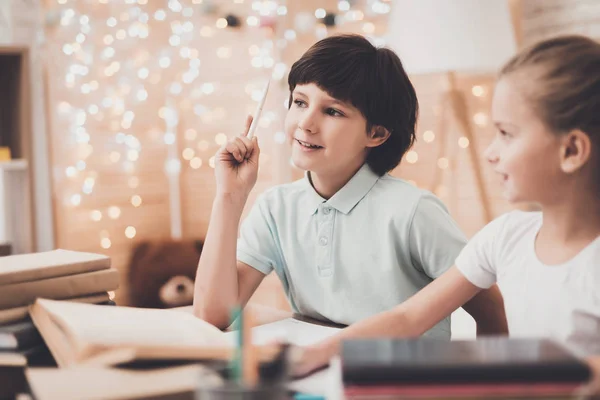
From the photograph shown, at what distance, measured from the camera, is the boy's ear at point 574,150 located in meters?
0.82

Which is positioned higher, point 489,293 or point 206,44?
point 206,44

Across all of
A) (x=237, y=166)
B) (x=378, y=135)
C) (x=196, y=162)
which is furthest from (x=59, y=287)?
(x=196, y=162)

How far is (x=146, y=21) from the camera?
141 inches

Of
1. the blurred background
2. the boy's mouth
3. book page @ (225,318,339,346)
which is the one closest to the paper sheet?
book page @ (225,318,339,346)

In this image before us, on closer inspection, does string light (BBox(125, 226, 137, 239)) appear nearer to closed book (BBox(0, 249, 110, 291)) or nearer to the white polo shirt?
the white polo shirt

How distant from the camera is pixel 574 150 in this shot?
824mm

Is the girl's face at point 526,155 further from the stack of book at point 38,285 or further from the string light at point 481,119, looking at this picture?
the string light at point 481,119

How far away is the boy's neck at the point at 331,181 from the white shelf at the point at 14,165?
193 cm

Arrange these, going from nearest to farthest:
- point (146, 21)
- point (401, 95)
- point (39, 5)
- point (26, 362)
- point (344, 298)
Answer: point (26, 362), point (344, 298), point (401, 95), point (39, 5), point (146, 21)

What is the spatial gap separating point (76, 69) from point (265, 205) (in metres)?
2.25

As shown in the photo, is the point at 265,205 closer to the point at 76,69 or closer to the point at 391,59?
the point at 391,59

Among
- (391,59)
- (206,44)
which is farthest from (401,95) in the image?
(206,44)

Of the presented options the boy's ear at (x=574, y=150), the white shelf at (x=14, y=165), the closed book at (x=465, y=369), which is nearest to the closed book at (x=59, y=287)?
the closed book at (x=465, y=369)

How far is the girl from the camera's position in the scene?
2.68 ft
